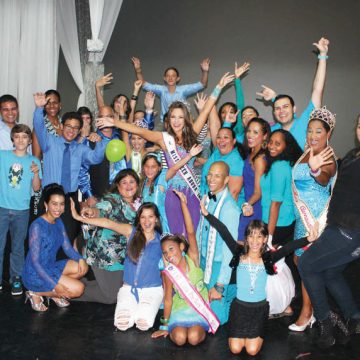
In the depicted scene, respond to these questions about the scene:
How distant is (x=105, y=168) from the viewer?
3939mm

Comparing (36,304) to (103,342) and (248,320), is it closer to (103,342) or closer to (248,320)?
(103,342)

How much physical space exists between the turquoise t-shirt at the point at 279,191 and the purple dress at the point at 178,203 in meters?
0.49

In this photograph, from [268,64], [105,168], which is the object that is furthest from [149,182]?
[268,64]

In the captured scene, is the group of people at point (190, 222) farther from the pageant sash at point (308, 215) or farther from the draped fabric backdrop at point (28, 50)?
the draped fabric backdrop at point (28, 50)

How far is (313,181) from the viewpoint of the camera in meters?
2.91

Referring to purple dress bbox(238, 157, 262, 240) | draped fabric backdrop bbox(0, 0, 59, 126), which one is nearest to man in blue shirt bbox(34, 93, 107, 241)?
purple dress bbox(238, 157, 262, 240)

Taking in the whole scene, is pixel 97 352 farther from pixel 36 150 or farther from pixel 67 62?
pixel 67 62

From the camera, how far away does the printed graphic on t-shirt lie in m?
3.53

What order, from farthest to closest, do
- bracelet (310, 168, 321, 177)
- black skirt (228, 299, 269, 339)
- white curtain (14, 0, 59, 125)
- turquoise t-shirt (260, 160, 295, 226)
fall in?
white curtain (14, 0, 59, 125) < turquoise t-shirt (260, 160, 295, 226) < bracelet (310, 168, 321, 177) < black skirt (228, 299, 269, 339)

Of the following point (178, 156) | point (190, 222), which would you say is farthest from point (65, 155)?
point (190, 222)

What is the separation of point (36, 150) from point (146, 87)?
1.58 m

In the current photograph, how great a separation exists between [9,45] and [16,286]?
3541mm

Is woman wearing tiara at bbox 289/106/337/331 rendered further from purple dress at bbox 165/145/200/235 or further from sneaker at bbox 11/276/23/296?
sneaker at bbox 11/276/23/296

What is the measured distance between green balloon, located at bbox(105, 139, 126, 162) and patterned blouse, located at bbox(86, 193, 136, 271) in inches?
14.7
